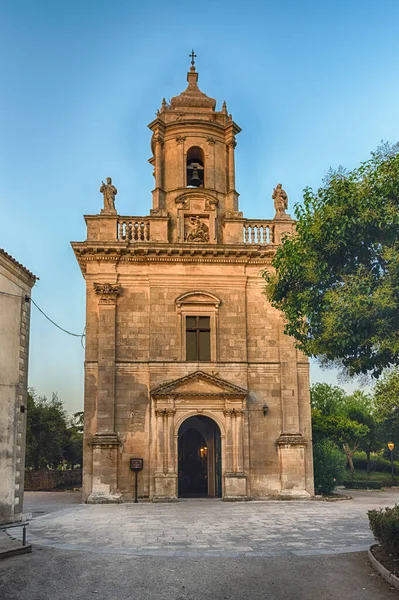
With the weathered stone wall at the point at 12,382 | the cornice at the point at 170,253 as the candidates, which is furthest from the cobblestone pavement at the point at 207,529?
the cornice at the point at 170,253

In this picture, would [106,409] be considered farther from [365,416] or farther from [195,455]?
[365,416]

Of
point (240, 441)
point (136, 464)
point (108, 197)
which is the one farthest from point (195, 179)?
point (136, 464)

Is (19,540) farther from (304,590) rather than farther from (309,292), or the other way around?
(309,292)

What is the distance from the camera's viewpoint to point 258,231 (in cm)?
2881

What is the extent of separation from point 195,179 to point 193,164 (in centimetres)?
75

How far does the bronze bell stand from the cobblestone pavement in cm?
1560

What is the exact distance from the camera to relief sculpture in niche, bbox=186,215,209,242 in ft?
94.1

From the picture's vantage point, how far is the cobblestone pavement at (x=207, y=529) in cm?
1327

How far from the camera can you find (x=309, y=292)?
15156 millimetres

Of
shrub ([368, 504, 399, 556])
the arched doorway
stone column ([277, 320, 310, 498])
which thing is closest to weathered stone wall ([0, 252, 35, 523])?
shrub ([368, 504, 399, 556])

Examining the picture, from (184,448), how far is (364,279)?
19643 mm

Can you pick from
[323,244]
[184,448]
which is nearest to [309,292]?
[323,244]

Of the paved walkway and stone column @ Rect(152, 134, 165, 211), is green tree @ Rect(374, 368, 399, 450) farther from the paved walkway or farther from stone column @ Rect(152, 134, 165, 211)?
the paved walkway

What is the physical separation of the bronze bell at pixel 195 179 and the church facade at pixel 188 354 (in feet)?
1.98
